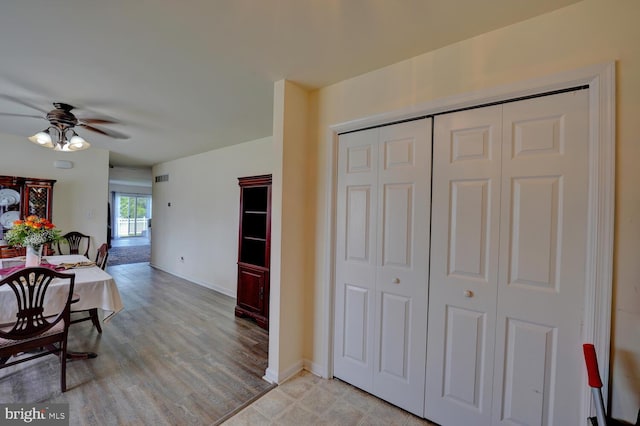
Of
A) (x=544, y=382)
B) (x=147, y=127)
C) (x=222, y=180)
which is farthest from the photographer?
(x=222, y=180)

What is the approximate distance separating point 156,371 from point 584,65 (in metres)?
3.66

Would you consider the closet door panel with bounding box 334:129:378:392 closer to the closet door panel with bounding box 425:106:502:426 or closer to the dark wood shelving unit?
the closet door panel with bounding box 425:106:502:426

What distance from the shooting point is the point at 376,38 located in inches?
65.8

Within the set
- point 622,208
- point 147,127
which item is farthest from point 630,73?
point 147,127

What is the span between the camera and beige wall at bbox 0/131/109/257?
410cm

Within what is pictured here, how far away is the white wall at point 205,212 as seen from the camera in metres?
4.41

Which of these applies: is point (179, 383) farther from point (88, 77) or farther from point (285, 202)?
point (88, 77)

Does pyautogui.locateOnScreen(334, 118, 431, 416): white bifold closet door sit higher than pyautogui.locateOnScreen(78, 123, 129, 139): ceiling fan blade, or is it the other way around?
pyautogui.locateOnScreen(78, 123, 129, 139): ceiling fan blade

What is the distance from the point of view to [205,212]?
16.5ft

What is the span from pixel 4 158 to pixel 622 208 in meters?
6.84

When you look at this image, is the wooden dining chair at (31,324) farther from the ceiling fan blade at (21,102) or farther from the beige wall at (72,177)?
the beige wall at (72,177)

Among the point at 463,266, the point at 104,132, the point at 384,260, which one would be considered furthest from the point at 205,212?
the point at 463,266

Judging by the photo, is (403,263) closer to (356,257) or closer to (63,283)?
(356,257)

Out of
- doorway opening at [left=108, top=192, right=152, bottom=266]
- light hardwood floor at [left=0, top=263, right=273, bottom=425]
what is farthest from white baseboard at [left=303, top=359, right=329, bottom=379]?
doorway opening at [left=108, top=192, right=152, bottom=266]
